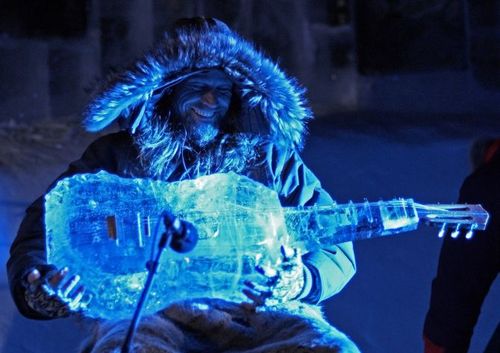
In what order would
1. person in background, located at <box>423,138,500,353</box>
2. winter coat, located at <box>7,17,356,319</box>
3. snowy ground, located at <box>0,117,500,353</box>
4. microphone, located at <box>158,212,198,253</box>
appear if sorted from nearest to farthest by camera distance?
microphone, located at <box>158,212,198,253</box>, winter coat, located at <box>7,17,356,319</box>, person in background, located at <box>423,138,500,353</box>, snowy ground, located at <box>0,117,500,353</box>

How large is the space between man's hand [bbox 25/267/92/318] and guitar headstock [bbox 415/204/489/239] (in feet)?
1.83

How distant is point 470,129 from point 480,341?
0.70 metres

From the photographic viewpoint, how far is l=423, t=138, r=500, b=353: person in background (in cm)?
166

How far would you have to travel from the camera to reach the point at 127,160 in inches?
59.2

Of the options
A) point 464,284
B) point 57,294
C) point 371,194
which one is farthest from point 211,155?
point 371,194

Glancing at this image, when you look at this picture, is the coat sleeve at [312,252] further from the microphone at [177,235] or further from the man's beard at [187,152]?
the microphone at [177,235]

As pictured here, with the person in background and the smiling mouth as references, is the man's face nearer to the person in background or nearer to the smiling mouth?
the smiling mouth

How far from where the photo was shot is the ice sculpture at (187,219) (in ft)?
4.10

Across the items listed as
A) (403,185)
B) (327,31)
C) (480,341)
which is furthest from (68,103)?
(480,341)

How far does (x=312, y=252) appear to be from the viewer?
1.41 m

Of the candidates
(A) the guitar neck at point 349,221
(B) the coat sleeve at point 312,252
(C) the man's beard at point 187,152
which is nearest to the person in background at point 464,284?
(B) the coat sleeve at point 312,252

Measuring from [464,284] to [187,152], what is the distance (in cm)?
64

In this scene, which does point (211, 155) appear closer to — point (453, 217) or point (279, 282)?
point (279, 282)

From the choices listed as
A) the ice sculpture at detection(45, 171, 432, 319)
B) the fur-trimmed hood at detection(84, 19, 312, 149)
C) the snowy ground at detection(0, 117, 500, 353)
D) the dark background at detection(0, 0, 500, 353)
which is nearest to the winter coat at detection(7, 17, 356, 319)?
the fur-trimmed hood at detection(84, 19, 312, 149)
